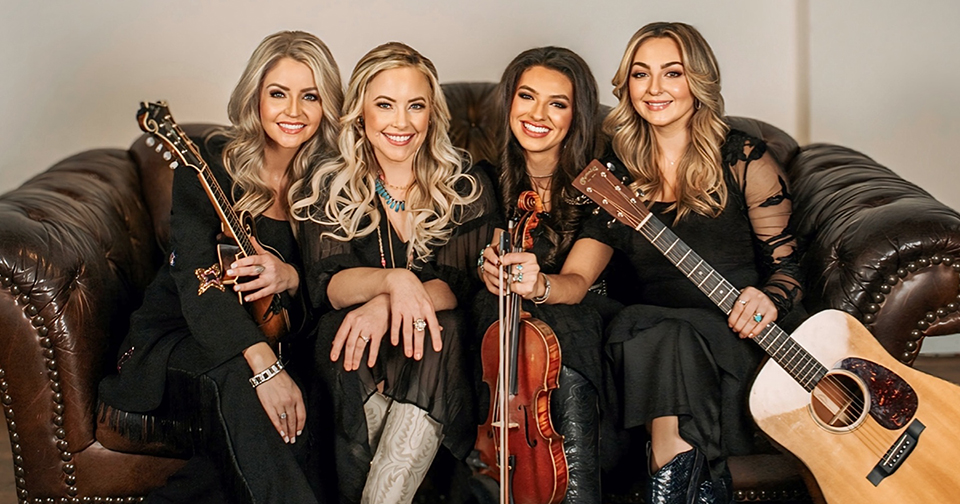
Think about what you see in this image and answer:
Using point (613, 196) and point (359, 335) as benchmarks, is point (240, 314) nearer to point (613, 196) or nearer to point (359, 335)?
point (359, 335)

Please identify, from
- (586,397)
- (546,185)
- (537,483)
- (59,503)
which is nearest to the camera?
(537,483)

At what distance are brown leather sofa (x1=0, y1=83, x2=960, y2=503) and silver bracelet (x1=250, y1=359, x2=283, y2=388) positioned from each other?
0.33 m

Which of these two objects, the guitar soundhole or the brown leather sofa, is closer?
the guitar soundhole

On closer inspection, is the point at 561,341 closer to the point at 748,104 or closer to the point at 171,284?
the point at 171,284

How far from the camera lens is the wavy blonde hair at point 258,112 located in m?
2.39

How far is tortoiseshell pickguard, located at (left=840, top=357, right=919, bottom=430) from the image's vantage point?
6.55 feet

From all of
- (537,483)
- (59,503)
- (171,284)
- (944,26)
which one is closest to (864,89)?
(944,26)

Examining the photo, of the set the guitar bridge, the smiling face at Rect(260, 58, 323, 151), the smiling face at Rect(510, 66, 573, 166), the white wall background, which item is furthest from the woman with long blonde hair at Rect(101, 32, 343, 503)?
the guitar bridge

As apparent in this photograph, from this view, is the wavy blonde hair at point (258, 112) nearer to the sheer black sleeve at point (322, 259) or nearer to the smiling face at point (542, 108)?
the sheer black sleeve at point (322, 259)

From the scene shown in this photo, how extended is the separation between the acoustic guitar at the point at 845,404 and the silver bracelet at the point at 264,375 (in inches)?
33.1

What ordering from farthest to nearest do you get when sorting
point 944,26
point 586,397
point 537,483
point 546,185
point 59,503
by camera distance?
point 944,26 → point 546,185 → point 59,503 → point 586,397 → point 537,483

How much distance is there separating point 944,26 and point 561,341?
218 centimetres

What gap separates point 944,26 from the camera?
337cm

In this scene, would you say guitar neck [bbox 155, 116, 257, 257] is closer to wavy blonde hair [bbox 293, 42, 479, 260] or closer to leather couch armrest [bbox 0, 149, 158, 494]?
wavy blonde hair [bbox 293, 42, 479, 260]
